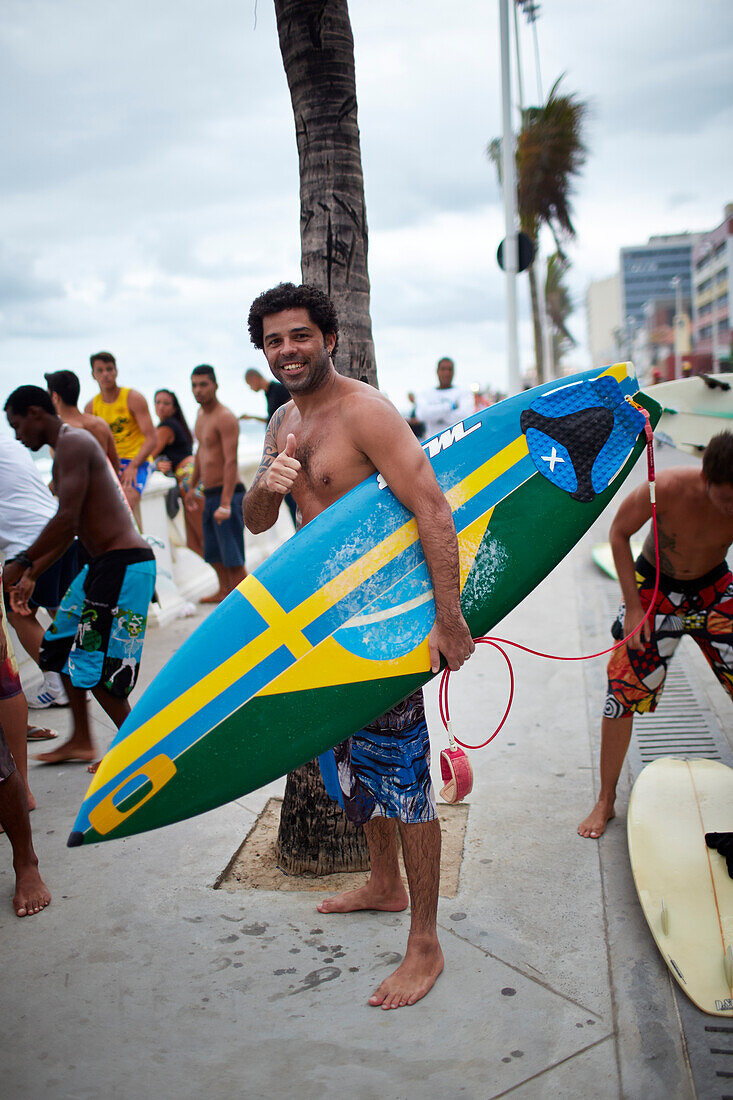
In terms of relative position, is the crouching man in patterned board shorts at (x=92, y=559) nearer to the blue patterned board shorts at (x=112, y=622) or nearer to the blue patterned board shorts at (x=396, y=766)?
the blue patterned board shorts at (x=112, y=622)

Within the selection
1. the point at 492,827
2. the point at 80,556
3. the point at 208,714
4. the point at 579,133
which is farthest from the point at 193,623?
the point at 579,133

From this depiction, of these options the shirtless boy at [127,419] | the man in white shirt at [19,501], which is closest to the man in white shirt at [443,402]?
the shirtless boy at [127,419]

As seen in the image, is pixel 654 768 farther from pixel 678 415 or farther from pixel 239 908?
pixel 239 908

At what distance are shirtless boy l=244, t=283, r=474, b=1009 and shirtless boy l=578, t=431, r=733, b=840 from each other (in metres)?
1.11

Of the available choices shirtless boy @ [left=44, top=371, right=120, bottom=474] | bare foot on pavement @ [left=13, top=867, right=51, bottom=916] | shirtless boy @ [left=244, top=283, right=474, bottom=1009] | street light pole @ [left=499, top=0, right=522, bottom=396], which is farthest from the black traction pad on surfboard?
street light pole @ [left=499, top=0, right=522, bottom=396]

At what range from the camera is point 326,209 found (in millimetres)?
3094

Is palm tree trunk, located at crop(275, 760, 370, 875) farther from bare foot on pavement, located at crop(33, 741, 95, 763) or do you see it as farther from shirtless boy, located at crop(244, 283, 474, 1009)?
bare foot on pavement, located at crop(33, 741, 95, 763)

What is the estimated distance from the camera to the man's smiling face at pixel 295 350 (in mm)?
2414

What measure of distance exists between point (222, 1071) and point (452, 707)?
9.51ft

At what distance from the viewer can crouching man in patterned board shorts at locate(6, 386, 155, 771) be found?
3.74 metres

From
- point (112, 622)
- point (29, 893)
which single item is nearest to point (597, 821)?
point (29, 893)

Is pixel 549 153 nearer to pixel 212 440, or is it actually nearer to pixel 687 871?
pixel 212 440

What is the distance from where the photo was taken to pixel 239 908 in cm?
287

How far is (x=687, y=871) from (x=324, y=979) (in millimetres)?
1261
